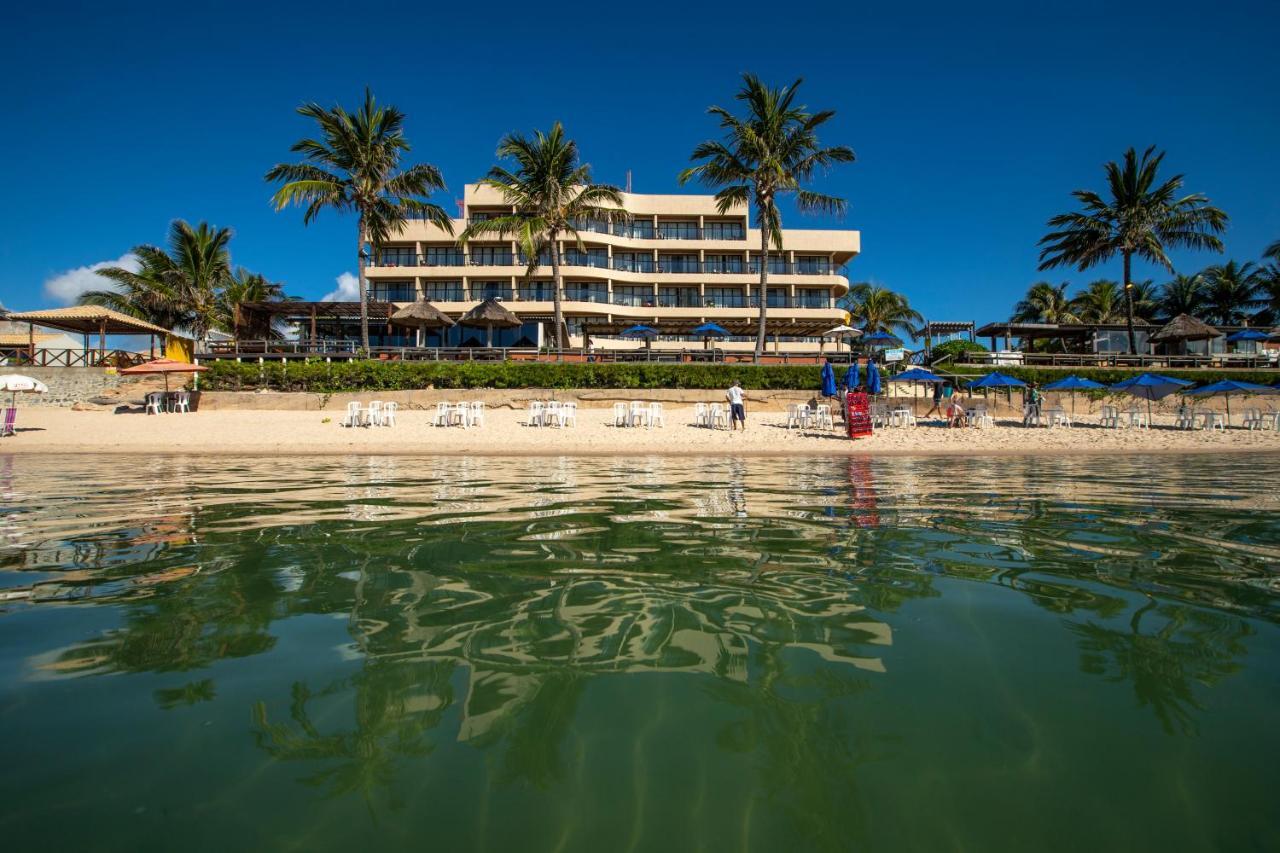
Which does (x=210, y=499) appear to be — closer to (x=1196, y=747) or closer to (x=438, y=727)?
(x=438, y=727)

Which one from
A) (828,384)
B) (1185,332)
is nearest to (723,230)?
(1185,332)

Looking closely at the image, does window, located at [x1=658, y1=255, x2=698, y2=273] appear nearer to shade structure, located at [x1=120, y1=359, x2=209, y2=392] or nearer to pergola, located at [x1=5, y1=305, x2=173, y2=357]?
Answer: pergola, located at [x1=5, y1=305, x2=173, y2=357]

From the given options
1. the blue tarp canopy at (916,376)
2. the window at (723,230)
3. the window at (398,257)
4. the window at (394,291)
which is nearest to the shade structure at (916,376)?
the blue tarp canopy at (916,376)

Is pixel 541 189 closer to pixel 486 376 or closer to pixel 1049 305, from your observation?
pixel 486 376

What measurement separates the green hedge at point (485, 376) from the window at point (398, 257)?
2890 cm

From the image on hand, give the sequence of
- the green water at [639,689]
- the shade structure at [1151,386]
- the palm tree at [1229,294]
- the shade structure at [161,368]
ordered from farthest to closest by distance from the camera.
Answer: the palm tree at [1229,294], the shade structure at [161,368], the shade structure at [1151,386], the green water at [639,689]

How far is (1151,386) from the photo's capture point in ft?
69.7

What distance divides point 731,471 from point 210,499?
7.40 m

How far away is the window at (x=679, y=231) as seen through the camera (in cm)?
5278

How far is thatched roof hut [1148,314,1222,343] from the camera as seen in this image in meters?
32.4

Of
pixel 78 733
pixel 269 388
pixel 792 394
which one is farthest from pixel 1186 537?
pixel 269 388

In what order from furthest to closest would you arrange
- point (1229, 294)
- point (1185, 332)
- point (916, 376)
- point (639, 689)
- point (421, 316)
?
point (1229, 294)
point (1185, 332)
point (421, 316)
point (916, 376)
point (639, 689)

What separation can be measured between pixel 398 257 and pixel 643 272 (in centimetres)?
2002

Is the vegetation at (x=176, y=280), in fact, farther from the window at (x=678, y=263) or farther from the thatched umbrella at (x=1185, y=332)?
the thatched umbrella at (x=1185, y=332)
